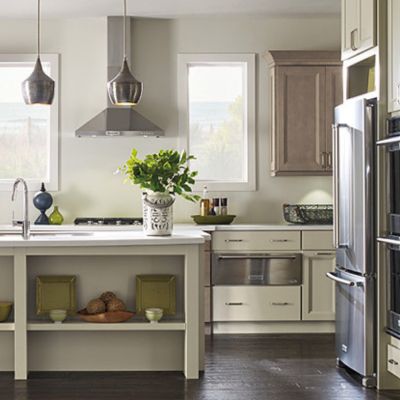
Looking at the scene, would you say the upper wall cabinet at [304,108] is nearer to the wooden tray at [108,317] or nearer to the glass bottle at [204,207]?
the glass bottle at [204,207]

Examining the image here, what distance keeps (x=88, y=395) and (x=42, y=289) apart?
0.74m

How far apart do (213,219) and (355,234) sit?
2.16 meters

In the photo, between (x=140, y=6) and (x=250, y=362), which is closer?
(x=250, y=362)

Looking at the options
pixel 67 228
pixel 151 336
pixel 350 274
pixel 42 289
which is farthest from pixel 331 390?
pixel 67 228

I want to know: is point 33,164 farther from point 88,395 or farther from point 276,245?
point 88,395

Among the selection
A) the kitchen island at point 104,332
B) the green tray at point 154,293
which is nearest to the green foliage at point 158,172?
the kitchen island at point 104,332

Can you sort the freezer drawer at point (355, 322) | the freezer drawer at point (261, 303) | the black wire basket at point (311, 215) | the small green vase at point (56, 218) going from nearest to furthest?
the freezer drawer at point (355, 322), the freezer drawer at point (261, 303), the black wire basket at point (311, 215), the small green vase at point (56, 218)

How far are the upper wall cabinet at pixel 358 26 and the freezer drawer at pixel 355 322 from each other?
1344 millimetres

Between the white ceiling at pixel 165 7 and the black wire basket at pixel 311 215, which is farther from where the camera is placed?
the black wire basket at pixel 311 215

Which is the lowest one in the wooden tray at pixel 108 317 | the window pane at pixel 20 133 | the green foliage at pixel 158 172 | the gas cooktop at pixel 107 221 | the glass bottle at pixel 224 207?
the wooden tray at pixel 108 317

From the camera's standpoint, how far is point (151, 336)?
5.03 meters

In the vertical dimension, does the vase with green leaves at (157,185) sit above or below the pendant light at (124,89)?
below

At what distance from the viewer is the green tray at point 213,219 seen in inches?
270

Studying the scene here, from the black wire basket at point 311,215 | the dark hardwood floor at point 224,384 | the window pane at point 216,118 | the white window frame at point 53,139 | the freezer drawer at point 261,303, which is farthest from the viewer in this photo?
the window pane at point 216,118
